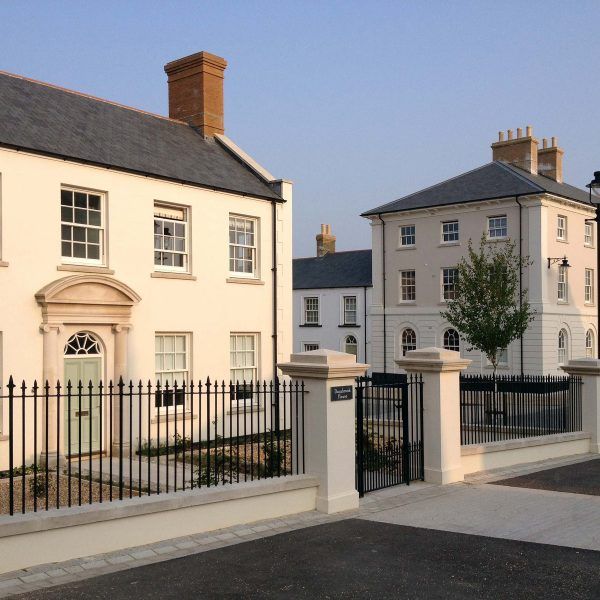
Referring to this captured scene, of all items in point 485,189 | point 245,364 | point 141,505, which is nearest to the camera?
point 141,505

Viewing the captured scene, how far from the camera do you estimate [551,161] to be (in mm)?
40188

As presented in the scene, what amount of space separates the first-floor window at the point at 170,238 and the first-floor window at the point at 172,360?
176 centimetres

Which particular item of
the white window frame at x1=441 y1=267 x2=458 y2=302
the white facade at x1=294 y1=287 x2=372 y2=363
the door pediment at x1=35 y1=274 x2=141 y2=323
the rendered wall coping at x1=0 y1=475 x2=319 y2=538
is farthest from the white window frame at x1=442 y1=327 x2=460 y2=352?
the rendered wall coping at x1=0 y1=475 x2=319 y2=538

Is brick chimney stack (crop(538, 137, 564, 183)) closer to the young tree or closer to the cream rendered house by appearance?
the young tree

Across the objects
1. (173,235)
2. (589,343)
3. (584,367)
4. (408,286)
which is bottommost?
(584,367)

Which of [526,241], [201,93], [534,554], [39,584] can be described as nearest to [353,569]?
[534,554]

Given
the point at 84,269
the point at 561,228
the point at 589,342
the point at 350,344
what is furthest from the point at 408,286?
the point at 84,269

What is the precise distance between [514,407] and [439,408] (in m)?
5.29

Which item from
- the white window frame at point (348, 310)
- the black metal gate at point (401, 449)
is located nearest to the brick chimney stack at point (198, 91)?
the black metal gate at point (401, 449)

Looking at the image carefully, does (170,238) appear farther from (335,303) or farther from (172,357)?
(335,303)

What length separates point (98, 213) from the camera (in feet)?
55.8

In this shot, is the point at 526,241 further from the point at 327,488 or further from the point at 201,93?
the point at 327,488

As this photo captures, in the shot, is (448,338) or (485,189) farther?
(448,338)

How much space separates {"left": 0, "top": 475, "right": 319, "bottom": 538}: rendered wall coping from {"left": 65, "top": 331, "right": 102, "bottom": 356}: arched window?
7811 mm
